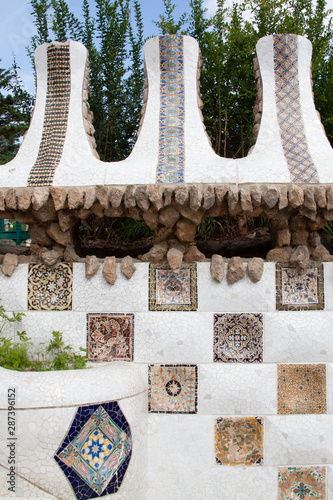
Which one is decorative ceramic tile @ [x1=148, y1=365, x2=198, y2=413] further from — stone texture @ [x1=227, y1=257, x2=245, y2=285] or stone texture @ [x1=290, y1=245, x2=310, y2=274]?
stone texture @ [x1=290, y1=245, x2=310, y2=274]

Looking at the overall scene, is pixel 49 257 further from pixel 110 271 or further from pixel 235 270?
pixel 235 270

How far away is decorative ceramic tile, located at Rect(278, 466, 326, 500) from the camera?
3682 mm

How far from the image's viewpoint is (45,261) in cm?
384

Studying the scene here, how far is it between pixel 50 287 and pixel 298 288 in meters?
2.28

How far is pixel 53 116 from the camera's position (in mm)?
4270

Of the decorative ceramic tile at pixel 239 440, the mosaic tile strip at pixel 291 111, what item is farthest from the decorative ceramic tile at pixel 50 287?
the mosaic tile strip at pixel 291 111

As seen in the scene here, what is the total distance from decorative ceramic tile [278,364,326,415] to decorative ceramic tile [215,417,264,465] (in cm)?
33

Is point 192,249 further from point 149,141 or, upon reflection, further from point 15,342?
point 15,342

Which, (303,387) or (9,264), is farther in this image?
(9,264)

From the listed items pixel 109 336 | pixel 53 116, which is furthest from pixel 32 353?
pixel 53 116

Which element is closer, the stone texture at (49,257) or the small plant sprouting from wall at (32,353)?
the small plant sprouting from wall at (32,353)

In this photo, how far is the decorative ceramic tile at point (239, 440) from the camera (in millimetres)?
3686

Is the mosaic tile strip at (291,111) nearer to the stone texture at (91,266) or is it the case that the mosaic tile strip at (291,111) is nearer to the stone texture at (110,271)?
the stone texture at (110,271)

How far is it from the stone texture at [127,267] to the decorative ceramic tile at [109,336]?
373 mm
